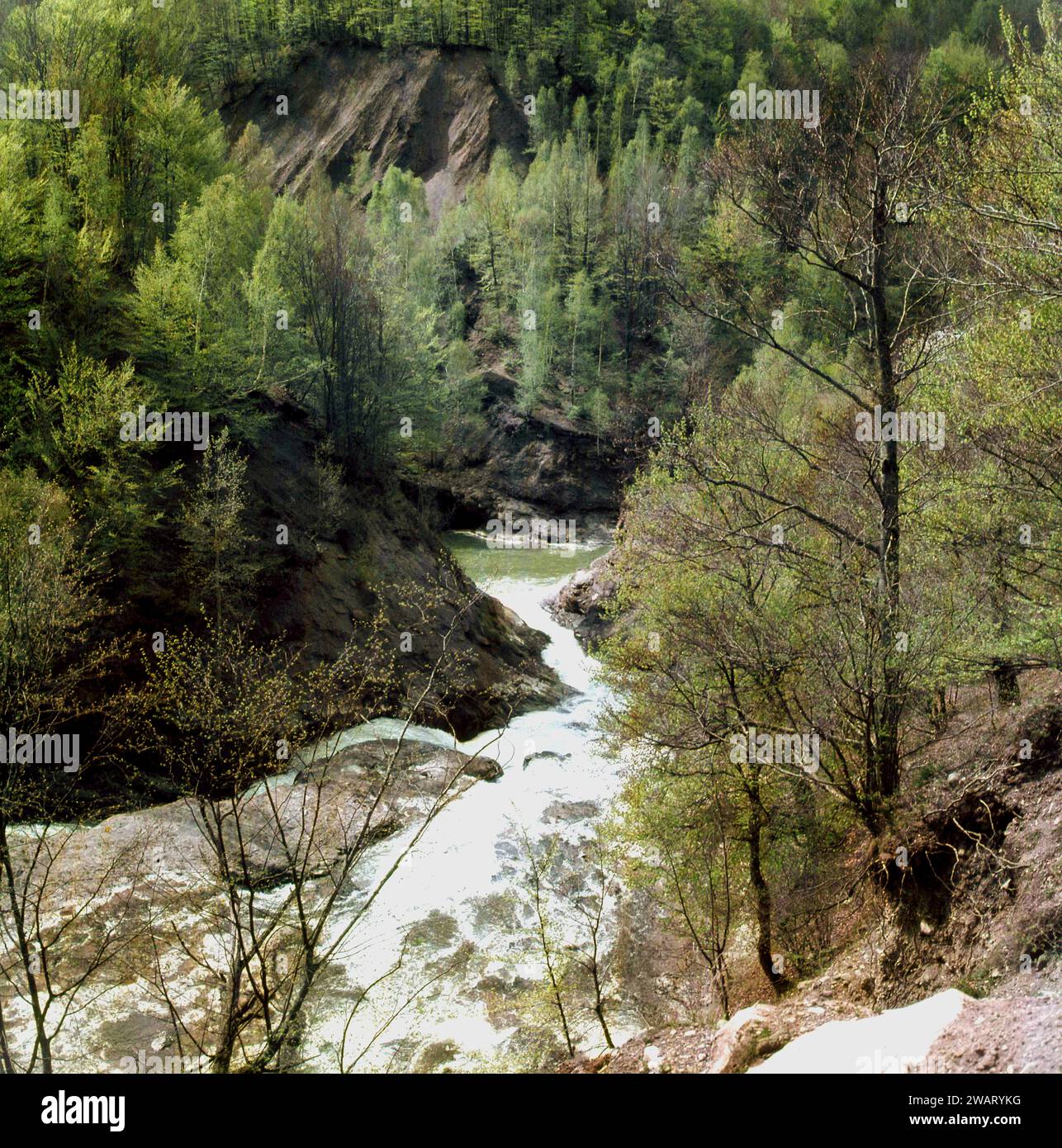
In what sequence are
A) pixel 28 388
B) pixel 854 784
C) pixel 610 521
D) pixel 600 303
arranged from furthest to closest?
pixel 600 303
pixel 610 521
pixel 28 388
pixel 854 784

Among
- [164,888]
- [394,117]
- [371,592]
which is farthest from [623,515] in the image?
[394,117]

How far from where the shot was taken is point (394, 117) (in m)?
85.2

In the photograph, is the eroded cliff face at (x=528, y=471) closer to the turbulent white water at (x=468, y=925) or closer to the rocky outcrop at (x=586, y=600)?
the rocky outcrop at (x=586, y=600)

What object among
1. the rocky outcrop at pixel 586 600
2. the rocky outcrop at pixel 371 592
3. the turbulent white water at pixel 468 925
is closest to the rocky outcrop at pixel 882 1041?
the turbulent white water at pixel 468 925

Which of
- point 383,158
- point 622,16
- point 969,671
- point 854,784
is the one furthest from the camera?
point 622,16

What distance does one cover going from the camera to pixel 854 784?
45.5ft

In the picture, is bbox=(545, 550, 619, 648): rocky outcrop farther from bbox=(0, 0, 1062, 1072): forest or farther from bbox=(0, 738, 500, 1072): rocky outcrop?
bbox=(0, 738, 500, 1072): rocky outcrop

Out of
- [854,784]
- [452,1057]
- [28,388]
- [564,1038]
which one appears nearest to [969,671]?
[854,784]

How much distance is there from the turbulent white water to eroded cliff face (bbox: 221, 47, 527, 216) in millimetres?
68167

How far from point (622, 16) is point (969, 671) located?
10728cm

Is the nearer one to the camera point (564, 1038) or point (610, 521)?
point (564, 1038)

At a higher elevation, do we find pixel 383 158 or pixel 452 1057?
pixel 383 158
